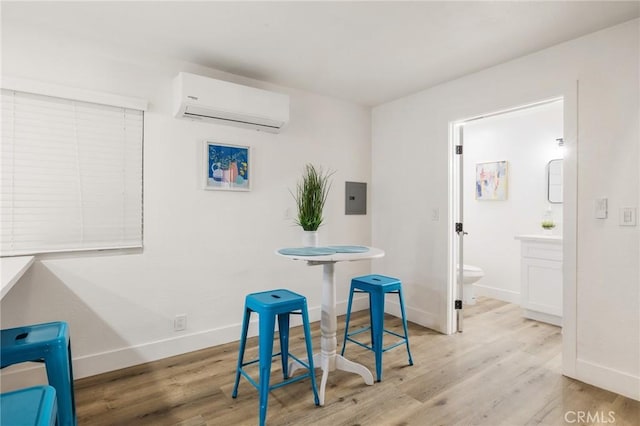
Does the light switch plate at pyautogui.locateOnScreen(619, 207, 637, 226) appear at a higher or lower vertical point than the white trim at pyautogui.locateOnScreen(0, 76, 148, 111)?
lower

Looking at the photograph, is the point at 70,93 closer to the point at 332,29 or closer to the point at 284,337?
the point at 332,29

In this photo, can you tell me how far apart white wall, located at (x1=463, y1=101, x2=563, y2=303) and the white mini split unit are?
2.44 meters

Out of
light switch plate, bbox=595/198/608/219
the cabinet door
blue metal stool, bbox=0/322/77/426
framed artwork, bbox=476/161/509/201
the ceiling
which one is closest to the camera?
blue metal stool, bbox=0/322/77/426

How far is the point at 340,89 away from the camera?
3449 millimetres

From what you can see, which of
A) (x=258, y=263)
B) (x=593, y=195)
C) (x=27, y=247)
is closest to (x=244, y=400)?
(x=258, y=263)

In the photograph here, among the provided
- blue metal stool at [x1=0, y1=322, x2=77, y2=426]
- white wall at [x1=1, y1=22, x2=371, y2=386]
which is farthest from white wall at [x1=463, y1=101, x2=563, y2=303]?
blue metal stool at [x1=0, y1=322, x2=77, y2=426]

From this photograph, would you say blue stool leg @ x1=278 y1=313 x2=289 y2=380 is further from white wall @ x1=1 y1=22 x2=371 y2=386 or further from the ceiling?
the ceiling

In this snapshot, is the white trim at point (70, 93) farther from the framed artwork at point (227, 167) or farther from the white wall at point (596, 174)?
the white wall at point (596, 174)

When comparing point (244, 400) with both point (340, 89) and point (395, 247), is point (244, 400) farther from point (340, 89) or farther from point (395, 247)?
point (340, 89)

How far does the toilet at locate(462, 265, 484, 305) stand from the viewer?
12.8ft

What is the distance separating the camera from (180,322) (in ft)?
9.11

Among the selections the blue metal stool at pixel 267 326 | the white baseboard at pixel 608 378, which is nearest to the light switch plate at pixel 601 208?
the white baseboard at pixel 608 378

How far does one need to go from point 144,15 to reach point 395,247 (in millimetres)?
3043

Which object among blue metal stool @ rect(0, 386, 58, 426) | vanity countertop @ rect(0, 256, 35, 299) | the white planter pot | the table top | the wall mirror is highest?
the wall mirror
